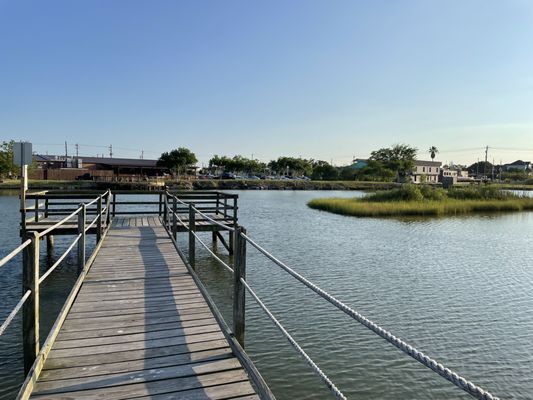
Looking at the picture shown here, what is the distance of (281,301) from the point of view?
9.96 meters

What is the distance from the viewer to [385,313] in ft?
31.0

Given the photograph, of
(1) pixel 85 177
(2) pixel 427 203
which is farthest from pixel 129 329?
(1) pixel 85 177

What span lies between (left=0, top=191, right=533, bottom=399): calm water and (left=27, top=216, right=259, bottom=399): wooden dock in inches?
62.9

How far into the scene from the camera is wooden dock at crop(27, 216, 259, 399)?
12.4ft

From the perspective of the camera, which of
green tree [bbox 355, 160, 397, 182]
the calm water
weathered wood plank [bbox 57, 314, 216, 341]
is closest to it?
weathered wood plank [bbox 57, 314, 216, 341]

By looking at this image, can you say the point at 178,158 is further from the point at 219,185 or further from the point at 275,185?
the point at 275,185

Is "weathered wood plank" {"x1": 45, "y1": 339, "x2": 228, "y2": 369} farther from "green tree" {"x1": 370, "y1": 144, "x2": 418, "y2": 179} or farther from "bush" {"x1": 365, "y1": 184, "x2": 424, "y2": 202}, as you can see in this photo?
"green tree" {"x1": 370, "y1": 144, "x2": 418, "y2": 179}

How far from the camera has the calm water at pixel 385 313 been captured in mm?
6531

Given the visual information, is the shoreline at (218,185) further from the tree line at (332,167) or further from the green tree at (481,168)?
the green tree at (481,168)

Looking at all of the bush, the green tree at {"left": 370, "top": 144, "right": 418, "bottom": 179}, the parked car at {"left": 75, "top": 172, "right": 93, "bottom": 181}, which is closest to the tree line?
Result: the green tree at {"left": 370, "top": 144, "right": 418, "bottom": 179}

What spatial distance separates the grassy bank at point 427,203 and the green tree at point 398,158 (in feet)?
205

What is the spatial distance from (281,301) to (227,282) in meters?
2.35

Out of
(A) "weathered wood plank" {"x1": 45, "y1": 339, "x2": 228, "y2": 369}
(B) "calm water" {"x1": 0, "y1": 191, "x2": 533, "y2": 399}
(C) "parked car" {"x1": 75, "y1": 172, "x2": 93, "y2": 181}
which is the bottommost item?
(B) "calm water" {"x1": 0, "y1": 191, "x2": 533, "y2": 399}

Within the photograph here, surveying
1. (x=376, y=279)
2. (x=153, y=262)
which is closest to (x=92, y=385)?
(x=153, y=262)
